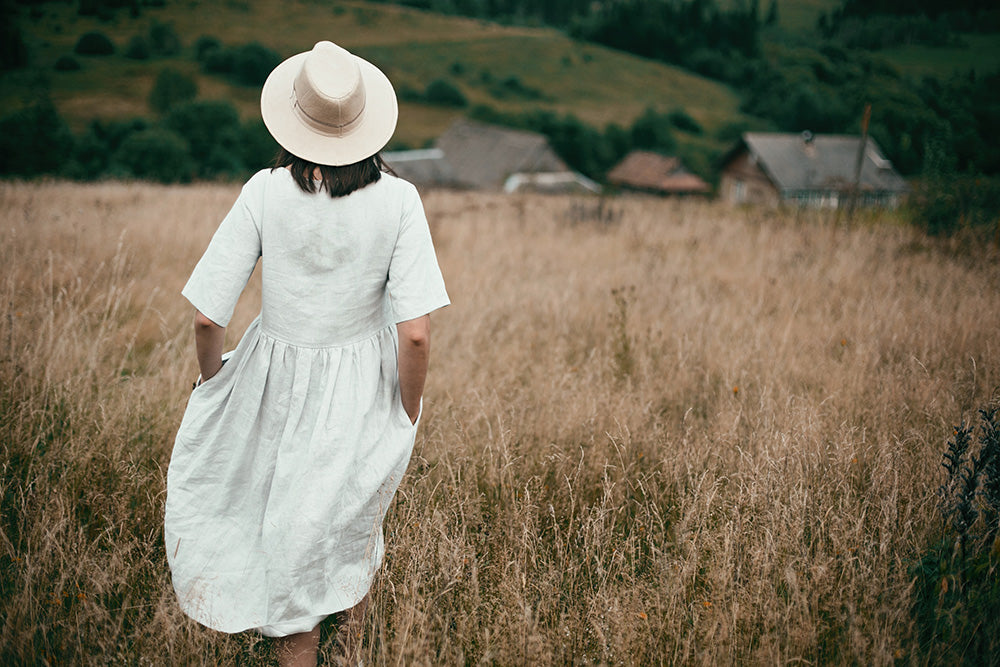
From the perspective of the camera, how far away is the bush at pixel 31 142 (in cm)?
3097

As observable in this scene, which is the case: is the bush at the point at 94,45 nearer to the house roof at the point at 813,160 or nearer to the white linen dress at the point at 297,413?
the house roof at the point at 813,160

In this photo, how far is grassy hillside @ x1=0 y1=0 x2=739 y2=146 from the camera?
5197 centimetres

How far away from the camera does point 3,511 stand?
2375 millimetres

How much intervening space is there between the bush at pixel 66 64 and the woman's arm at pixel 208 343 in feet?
213

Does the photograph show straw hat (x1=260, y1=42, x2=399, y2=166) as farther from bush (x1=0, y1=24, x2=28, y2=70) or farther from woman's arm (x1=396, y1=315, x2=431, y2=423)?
bush (x1=0, y1=24, x2=28, y2=70)

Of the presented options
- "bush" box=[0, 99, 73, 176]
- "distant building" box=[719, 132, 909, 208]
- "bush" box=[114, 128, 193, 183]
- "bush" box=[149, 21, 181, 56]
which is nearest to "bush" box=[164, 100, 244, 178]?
"bush" box=[114, 128, 193, 183]

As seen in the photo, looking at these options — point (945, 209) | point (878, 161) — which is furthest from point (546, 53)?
point (945, 209)

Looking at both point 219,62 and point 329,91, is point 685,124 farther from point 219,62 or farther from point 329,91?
point 329,91

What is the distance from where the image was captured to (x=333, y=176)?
170 centimetres

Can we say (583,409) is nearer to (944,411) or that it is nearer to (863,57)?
(944,411)

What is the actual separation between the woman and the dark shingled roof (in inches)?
1502

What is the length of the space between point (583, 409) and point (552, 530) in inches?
31.2

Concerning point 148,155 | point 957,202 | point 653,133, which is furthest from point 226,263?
point 653,133

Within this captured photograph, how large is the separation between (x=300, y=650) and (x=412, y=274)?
1271mm
